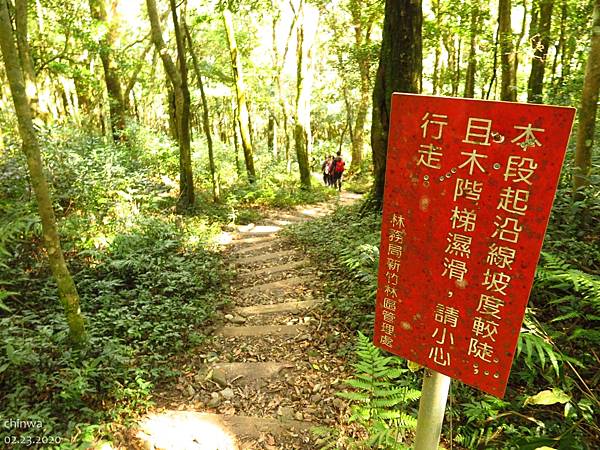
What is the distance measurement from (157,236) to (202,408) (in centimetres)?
439

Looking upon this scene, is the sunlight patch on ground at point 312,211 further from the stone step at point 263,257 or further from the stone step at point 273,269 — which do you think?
the stone step at point 273,269

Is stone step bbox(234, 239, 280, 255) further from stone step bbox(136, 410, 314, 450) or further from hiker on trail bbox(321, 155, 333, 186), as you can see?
hiker on trail bbox(321, 155, 333, 186)

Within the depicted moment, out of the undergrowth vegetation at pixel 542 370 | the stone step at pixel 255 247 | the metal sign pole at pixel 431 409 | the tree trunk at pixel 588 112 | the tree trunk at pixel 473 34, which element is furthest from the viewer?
the tree trunk at pixel 473 34

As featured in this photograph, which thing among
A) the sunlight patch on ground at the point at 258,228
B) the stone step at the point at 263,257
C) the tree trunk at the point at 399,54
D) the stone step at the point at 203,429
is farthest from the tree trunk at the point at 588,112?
the sunlight patch on ground at the point at 258,228

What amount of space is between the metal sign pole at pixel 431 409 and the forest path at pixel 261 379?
171 cm

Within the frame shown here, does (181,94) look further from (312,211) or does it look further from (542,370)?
(542,370)

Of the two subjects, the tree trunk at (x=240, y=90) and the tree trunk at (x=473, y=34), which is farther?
the tree trunk at (x=240, y=90)

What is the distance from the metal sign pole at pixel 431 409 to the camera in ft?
7.29

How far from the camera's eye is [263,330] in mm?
5688

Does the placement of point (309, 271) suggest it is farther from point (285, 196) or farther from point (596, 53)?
point (285, 196)

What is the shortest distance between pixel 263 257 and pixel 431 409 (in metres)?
6.37

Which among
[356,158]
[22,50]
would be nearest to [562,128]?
[22,50]

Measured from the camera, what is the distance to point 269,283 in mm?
7203

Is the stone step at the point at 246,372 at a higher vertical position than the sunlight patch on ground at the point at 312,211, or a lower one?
higher
